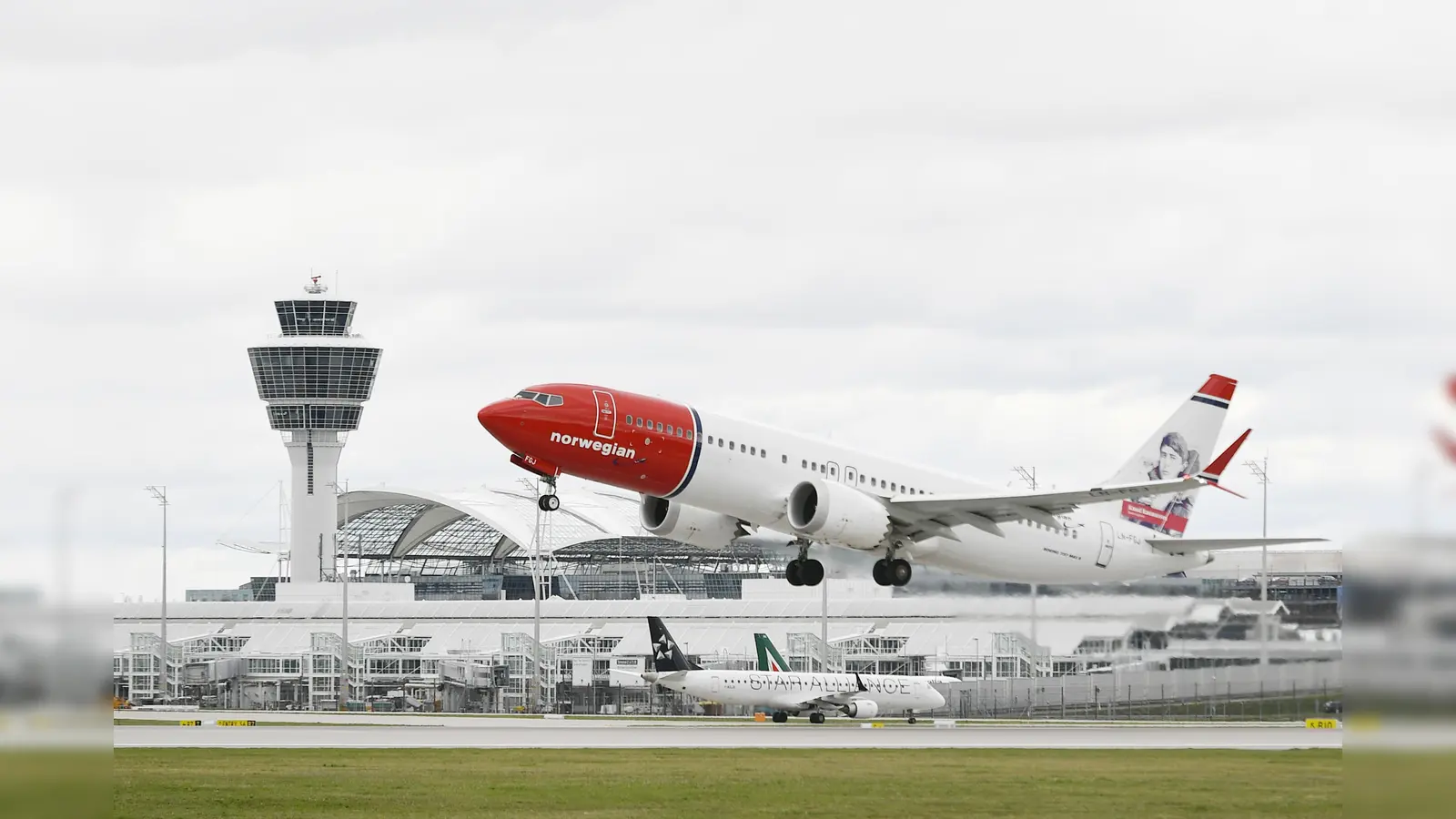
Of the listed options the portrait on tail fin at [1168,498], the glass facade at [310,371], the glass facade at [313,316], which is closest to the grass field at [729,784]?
the portrait on tail fin at [1168,498]

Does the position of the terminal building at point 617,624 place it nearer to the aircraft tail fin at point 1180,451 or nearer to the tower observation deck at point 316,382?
the tower observation deck at point 316,382

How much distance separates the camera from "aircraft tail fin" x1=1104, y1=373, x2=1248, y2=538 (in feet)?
204

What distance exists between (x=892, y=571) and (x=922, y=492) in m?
3.19

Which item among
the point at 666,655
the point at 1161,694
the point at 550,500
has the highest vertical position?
the point at 550,500

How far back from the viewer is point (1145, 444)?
64375 millimetres

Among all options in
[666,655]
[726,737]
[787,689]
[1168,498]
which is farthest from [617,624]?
[1168,498]

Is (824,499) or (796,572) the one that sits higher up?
(824,499)

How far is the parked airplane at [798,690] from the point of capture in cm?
8825

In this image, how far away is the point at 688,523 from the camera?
5544cm

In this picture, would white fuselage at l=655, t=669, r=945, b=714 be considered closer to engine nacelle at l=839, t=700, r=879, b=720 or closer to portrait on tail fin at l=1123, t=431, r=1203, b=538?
engine nacelle at l=839, t=700, r=879, b=720

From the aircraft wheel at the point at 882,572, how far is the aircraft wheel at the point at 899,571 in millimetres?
82

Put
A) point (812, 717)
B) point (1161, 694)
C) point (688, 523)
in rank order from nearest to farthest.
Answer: point (688, 523)
point (1161, 694)
point (812, 717)

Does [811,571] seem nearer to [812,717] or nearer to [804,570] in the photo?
[804,570]

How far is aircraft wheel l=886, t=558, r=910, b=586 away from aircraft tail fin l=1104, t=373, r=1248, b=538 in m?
12.0
